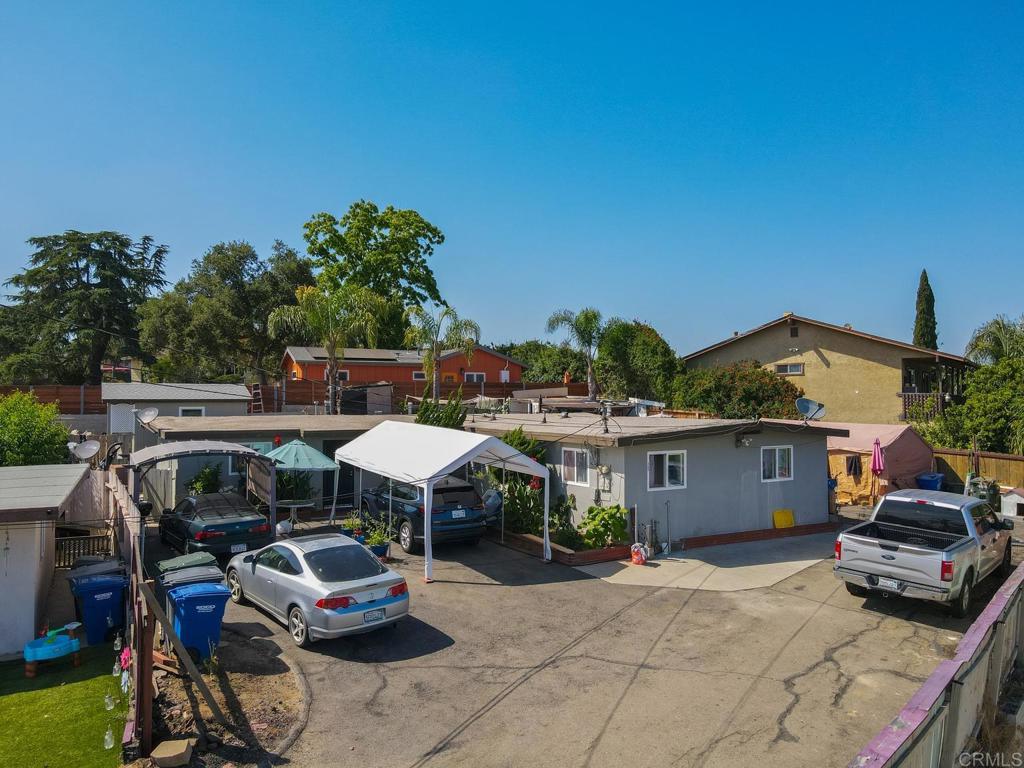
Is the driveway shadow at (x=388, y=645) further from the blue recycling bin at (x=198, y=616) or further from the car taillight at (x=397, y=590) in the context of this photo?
the blue recycling bin at (x=198, y=616)

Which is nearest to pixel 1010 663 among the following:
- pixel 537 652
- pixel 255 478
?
pixel 537 652

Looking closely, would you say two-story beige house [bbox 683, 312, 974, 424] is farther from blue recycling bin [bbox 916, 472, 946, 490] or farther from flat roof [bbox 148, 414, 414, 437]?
flat roof [bbox 148, 414, 414, 437]

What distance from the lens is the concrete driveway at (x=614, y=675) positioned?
22.5 ft

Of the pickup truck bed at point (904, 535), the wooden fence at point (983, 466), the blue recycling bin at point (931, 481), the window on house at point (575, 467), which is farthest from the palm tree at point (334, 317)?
the wooden fence at point (983, 466)

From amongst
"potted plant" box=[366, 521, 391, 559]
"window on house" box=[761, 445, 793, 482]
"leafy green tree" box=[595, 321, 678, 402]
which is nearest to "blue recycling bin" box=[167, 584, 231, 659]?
"potted plant" box=[366, 521, 391, 559]

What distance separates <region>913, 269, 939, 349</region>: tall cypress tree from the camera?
2213 inches

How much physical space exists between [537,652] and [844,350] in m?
30.1

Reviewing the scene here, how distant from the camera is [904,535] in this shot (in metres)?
11.7

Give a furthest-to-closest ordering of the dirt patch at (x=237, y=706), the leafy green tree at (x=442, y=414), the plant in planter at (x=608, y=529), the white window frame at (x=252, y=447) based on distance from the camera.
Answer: the leafy green tree at (x=442, y=414), the white window frame at (x=252, y=447), the plant in planter at (x=608, y=529), the dirt patch at (x=237, y=706)

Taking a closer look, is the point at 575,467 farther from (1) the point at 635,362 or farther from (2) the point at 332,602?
(1) the point at 635,362

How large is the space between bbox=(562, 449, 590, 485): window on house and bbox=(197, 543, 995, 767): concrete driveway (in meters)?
3.78

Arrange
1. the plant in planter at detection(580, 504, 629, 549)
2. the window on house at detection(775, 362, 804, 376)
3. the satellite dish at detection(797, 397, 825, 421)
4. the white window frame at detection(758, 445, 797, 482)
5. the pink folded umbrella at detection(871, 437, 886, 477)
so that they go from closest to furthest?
the plant in planter at detection(580, 504, 629, 549) < the white window frame at detection(758, 445, 797, 482) < the satellite dish at detection(797, 397, 825, 421) < the pink folded umbrella at detection(871, 437, 886, 477) < the window on house at detection(775, 362, 804, 376)

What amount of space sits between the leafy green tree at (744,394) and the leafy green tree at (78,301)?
131 feet

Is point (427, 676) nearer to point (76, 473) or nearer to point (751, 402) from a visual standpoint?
point (76, 473)
